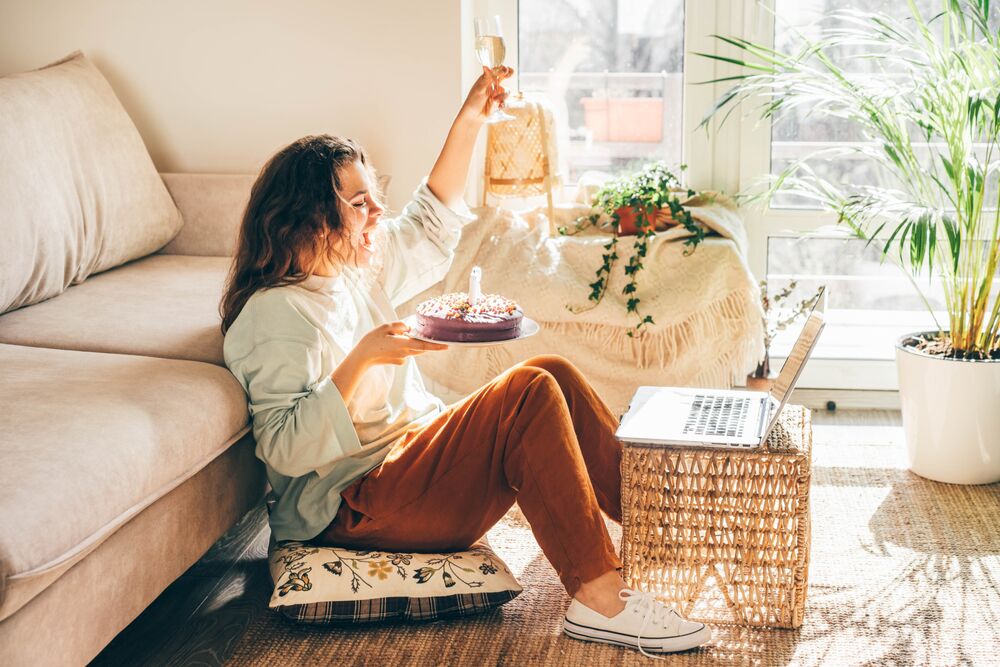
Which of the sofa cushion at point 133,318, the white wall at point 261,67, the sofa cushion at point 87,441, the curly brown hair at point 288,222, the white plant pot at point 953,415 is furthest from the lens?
the white wall at point 261,67

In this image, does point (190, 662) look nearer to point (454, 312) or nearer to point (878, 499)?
point (454, 312)

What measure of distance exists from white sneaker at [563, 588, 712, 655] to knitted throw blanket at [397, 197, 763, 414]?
3.19 feet

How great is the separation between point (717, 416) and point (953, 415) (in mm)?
846

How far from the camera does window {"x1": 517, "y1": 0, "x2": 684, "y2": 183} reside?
299 cm

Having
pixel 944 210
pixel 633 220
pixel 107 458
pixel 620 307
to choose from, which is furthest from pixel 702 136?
pixel 107 458

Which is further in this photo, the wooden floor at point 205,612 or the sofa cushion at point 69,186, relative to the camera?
the sofa cushion at point 69,186

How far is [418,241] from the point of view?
2.13m

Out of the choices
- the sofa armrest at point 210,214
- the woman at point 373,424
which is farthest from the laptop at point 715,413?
the sofa armrest at point 210,214

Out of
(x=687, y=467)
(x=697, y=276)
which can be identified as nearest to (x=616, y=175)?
(x=697, y=276)

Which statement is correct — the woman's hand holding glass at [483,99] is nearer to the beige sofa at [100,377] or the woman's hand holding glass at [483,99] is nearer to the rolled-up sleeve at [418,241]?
the rolled-up sleeve at [418,241]

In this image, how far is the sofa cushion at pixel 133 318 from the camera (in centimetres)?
205

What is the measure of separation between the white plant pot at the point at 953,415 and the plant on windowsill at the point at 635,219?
2.08ft

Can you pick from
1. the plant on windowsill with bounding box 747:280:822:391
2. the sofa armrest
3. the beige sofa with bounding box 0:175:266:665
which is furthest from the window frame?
the beige sofa with bounding box 0:175:266:665

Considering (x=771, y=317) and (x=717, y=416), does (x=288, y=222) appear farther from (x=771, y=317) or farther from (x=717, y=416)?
(x=771, y=317)
